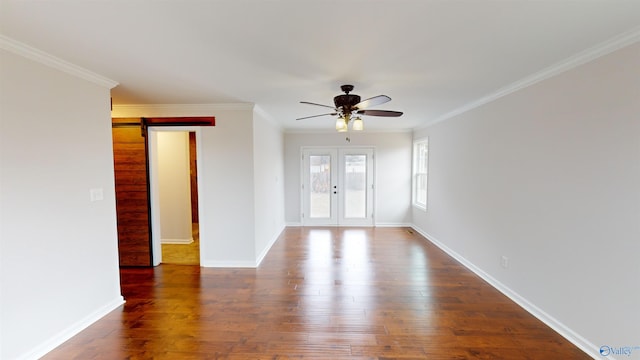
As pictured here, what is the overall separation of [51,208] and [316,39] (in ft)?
8.23

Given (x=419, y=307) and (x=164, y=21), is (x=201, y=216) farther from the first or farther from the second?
(x=419, y=307)

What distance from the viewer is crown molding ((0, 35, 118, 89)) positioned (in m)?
1.96

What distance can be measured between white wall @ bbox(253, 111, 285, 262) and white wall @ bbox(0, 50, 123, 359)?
178 centimetres

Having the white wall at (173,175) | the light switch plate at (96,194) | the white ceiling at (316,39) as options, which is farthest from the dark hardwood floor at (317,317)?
the white ceiling at (316,39)

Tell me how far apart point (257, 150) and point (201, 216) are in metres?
1.25

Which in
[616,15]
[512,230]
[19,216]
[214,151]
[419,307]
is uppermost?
[616,15]

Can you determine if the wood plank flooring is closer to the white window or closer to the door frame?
the door frame

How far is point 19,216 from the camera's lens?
2.02 m

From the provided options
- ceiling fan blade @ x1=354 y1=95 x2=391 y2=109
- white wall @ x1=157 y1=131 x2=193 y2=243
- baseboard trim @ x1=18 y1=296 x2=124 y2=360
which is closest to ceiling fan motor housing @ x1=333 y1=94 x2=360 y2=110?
ceiling fan blade @ x1=354 y1=95 x2=391 y2=109

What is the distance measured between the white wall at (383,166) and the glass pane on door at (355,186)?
0.95 feet

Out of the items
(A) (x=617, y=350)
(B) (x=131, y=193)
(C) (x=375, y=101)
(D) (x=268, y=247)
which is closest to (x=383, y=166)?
(D) (x=268, y=247)

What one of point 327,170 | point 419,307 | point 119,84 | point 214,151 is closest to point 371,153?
point 327,170

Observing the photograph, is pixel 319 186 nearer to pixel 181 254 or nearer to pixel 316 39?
pixel 181 254

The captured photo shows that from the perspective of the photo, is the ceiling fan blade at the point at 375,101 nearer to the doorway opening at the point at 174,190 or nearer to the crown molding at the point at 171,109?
the crown molding at the point at 171,109
